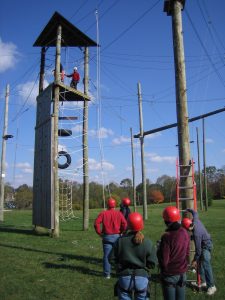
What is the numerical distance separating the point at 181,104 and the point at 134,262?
6.12 metres

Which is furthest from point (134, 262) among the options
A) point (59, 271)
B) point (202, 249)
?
point (59, 271)

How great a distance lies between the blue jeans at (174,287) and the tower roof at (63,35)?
18.6 m

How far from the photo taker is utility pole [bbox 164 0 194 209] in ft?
34.0

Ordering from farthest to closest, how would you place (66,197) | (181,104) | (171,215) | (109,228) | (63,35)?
(66,197)
(63,35)
(181,104)
(109,228)
(171,215)

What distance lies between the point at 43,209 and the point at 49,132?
162 inches

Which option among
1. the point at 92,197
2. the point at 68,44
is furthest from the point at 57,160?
the point at 92,197

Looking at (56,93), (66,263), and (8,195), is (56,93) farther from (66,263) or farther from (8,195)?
(8,195)

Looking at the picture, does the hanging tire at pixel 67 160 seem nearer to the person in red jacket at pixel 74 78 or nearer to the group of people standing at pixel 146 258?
the person in red jacket at pixel 74 78

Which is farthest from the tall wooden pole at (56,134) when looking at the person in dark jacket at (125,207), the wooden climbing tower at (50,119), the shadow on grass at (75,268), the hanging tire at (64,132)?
the shadow on grass at (75,268)

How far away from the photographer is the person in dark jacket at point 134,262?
5676 mm

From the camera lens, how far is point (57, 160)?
68.1 ft

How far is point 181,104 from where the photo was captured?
10.9 meters

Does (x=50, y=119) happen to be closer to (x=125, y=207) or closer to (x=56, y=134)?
(x=56, y=134)

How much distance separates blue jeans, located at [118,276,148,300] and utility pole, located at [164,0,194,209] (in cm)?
469
